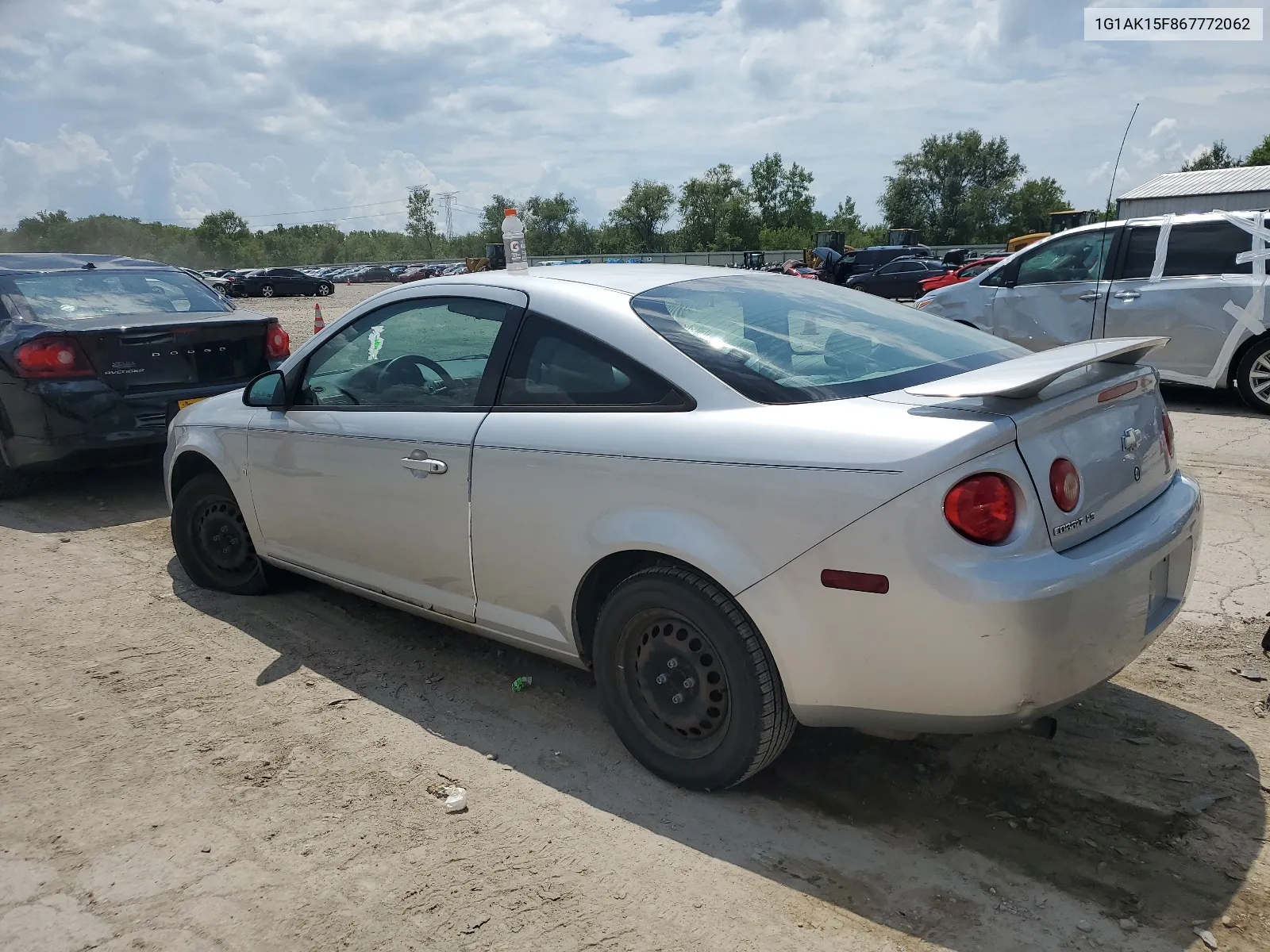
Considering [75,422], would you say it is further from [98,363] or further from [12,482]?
[12,482]

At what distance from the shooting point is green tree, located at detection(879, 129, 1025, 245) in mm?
85438

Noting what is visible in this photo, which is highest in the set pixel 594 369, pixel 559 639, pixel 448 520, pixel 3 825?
pixel 594 369

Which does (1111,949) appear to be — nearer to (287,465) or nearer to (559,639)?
(559,639)

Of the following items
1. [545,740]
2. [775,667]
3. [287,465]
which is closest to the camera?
[775,667]

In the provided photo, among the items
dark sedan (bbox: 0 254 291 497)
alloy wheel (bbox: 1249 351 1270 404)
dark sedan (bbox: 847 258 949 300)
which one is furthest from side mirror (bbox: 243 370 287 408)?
dark sedan (bbox: 847 258 949 300)

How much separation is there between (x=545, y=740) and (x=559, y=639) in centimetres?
40

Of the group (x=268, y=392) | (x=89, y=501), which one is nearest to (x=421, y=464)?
(x=268, y=392)

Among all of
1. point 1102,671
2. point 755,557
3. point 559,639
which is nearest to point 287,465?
point 559,639

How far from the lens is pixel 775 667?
272cm

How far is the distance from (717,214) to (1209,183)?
2349 inches

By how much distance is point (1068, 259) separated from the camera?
912 cm

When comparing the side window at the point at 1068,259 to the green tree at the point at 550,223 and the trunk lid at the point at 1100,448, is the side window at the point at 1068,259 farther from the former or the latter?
the green tree at the point at 550,223

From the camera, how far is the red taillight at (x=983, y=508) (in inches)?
93.4

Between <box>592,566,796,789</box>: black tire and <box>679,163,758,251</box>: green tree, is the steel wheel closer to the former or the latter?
<box>592,566,796,789</box>: black tire
